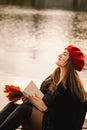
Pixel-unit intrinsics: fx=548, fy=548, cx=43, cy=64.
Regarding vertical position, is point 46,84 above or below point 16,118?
above

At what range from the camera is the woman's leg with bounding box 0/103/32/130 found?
4789 millimetres

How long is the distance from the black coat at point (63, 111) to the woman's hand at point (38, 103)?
4 centimetres

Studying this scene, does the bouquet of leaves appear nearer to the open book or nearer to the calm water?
the open book

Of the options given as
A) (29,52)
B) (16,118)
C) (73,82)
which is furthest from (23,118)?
(29,52)

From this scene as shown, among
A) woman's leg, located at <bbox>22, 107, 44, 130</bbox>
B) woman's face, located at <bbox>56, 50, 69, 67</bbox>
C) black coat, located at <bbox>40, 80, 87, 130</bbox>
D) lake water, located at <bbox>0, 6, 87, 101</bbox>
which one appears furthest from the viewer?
lake water, located at <bbox>0, 6, 87, 101</bbox>

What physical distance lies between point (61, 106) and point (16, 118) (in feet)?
1.41

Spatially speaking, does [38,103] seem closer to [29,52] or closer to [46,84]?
[46,84]

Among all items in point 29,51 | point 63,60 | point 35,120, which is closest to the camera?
point 63,60

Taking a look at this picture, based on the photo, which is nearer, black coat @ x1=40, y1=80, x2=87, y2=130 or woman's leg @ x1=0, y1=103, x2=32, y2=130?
black coat @ x1=40, y1=80, x2=87, y2=130

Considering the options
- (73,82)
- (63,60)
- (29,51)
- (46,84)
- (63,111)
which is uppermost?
(63,60)

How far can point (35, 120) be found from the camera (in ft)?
16.0

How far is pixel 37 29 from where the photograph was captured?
24906 mm

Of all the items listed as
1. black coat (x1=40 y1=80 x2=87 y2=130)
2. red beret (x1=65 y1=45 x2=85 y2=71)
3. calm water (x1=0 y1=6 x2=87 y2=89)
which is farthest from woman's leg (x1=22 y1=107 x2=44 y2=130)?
calm water (x1=0 y1=6 x2=87 y2=89)

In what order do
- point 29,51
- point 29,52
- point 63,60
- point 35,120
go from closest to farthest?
point 63,60 < point 35,120 < point 29,52 < point 29,51
